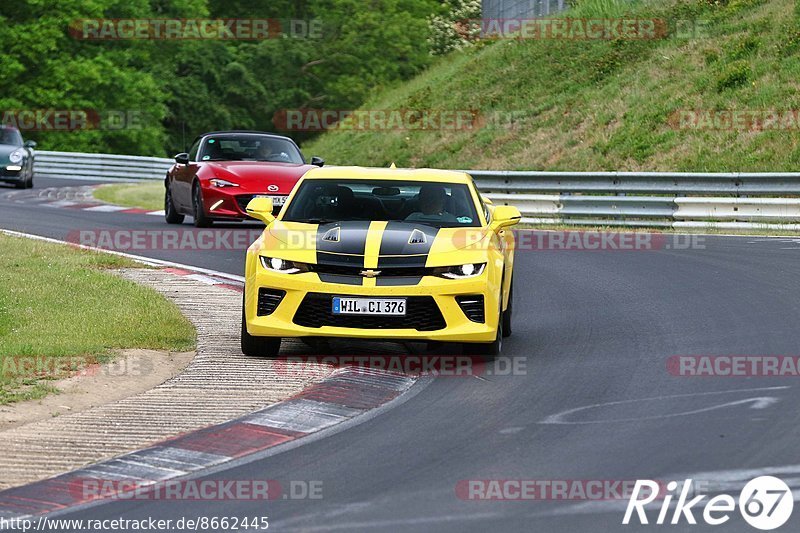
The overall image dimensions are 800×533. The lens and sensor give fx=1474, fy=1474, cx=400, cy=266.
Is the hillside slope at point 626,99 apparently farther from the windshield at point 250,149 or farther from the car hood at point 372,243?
the car hood at point 372,243

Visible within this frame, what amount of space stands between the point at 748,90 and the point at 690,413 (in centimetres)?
2808

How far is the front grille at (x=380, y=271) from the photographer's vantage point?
10.3 m

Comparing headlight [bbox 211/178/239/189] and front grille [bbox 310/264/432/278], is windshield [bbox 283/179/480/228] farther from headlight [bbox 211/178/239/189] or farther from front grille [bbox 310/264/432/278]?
headlight [bbox 211/178/239/189]

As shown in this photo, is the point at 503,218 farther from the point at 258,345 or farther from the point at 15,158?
the point at 15,158

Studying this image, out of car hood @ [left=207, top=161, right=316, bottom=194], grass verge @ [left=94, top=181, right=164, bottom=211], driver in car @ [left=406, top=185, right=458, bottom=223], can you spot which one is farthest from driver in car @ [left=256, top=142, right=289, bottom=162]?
driver in car @ [left=406, top=185, right=458, bottom=223]

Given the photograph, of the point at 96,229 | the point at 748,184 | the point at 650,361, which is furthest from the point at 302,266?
the point at 748,184

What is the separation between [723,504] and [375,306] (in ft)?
13.9

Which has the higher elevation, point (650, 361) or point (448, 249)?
point (448, 249)

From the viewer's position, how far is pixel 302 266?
10.5m

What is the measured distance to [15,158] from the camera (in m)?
33.3

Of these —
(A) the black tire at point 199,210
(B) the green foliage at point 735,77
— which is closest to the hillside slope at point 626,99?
(B) the green foliage at point 735,77

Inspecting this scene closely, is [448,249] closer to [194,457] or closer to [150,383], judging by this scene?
[150,383]

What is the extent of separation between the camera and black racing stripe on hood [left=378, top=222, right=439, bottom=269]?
34.1 ft

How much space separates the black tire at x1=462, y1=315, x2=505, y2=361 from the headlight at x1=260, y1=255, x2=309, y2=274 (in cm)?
135
